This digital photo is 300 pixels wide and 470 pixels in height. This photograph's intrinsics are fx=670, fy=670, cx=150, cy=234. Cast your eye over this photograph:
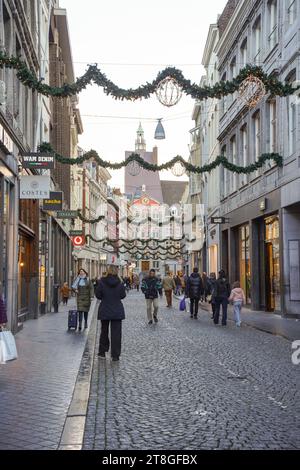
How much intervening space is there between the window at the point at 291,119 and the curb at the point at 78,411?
11.9m

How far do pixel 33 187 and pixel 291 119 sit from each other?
9.20 meters

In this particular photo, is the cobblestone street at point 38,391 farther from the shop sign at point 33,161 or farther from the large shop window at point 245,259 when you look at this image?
the large shop window at point 245,259

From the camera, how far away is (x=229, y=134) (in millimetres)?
33062

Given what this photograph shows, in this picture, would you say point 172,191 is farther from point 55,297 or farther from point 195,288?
point 195,288

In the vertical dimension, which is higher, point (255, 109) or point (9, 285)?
point (255, 109)

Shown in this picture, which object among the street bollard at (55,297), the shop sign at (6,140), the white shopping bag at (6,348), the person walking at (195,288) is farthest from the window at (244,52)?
the white shopping bag at (6,348)

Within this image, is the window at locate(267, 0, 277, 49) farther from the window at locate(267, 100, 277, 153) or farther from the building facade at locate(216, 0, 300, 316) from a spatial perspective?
the window at locate(267, 100, 277, 153)

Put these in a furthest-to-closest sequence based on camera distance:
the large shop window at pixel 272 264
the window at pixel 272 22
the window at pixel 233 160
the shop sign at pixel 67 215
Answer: the window at pixel 233 160 → the shop sign at pixel 67 215 → the large shop window at pixel 272 264 → the window at pixel 272 22

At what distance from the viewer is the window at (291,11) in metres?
21.4

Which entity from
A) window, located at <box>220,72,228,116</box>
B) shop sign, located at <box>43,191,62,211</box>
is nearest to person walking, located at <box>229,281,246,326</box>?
shop sign, located at <box>43,191,62,211</box>

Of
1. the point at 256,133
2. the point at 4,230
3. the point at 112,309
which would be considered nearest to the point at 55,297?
the point at 256,133

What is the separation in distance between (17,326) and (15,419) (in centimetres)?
1027
